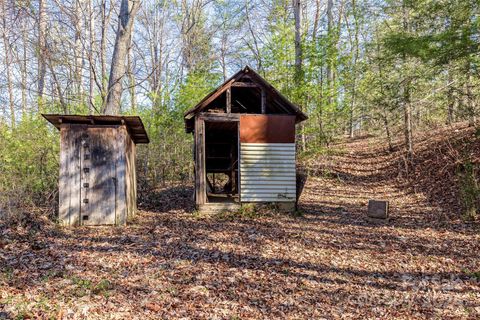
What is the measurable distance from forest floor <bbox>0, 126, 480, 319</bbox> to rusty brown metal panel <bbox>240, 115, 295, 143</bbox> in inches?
93.1

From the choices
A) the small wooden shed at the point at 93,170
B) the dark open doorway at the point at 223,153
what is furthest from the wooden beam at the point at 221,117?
the dark open doorway at the point at 223,153

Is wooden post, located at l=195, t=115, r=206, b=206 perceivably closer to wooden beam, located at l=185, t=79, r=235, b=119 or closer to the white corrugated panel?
wooden beam, located at l=185, t=79, r=235, b=119

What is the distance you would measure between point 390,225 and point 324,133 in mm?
7723

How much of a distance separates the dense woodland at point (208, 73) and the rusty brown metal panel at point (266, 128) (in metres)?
3.25

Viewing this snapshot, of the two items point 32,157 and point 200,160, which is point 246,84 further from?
point 32,157

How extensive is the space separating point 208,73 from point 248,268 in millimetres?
13587

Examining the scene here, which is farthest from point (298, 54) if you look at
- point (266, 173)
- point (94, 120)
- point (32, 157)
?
point (32, 157)

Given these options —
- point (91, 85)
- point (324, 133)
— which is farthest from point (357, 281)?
point (91, 85)

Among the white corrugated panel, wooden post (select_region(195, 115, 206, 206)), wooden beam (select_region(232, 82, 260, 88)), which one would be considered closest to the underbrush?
wooden post (select_region(195, 115, 206, 206))

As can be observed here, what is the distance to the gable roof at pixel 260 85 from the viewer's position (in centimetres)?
1088

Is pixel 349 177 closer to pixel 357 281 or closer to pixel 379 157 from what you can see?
pixel 379 157

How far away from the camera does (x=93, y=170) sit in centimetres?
943

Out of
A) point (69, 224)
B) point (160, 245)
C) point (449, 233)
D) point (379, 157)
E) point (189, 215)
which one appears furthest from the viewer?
point (379, 157)

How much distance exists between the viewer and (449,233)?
8.31 metres
